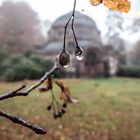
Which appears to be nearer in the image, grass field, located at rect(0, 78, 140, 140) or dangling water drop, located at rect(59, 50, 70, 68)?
dangling water drop, located at rect(59, 50, 70, 68)

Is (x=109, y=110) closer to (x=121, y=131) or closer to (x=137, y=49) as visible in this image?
(x=121, y=131)

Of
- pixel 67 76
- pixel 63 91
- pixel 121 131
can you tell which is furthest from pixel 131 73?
pixel 63 91

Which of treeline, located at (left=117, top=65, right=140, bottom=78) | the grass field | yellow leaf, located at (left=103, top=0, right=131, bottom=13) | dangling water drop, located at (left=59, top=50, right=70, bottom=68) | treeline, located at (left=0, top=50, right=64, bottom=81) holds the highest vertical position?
yellow leaf, located at (left=103, top=0, right=131, bottom=13)

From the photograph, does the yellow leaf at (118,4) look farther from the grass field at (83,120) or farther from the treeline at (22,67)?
the treeline at (22,67)

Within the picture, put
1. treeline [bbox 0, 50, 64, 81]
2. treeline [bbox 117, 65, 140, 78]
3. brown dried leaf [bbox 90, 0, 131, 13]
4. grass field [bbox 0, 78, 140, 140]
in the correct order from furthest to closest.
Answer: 1. treeline [bbox 117, 65, 140, 78]
2. treeline [bbox 0, 50, 64, 81]
3. grass field [bbox 0, 78, 140, 140]
4. brown dried leaf [bbox 90, 0, 131, 13]

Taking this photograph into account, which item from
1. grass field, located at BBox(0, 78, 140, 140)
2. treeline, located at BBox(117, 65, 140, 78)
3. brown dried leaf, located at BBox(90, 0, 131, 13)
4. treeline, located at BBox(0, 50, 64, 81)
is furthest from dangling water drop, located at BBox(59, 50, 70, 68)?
treeline, located at BBox(117, 65, 140, 78)

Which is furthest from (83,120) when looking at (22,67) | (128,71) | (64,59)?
(128,71)

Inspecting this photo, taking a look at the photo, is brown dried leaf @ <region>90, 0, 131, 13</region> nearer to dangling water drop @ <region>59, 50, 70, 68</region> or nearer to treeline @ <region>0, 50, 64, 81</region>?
dangling water drop @ <region>59, 50, 70, 68</region>
